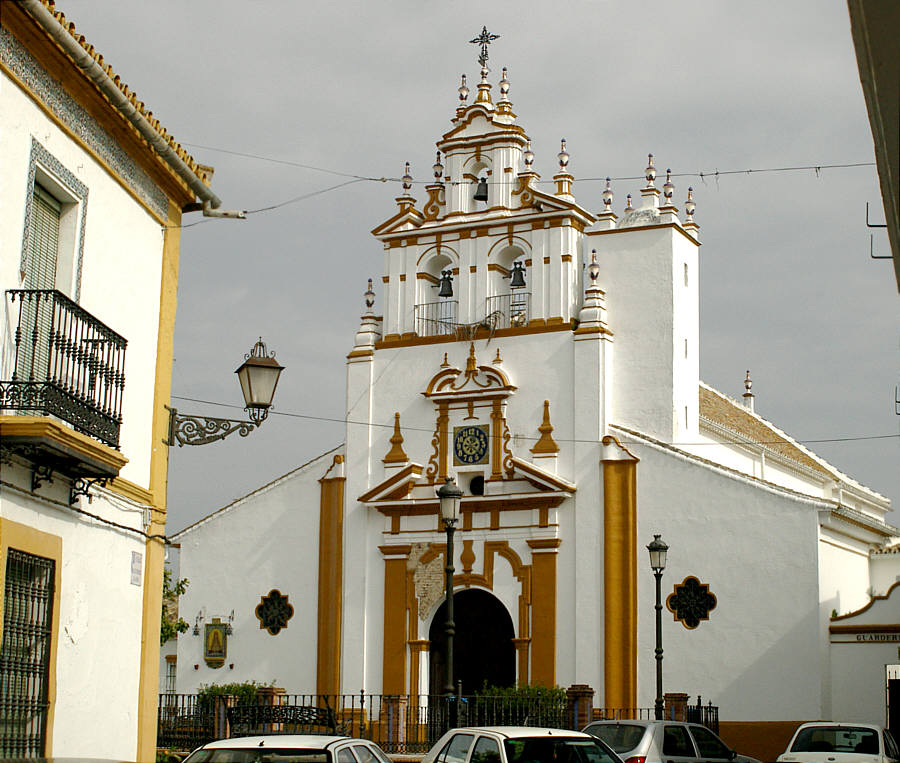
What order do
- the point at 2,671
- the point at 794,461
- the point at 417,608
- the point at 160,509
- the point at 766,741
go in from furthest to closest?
the point at 794,461
the point at 417,608
the point at 766,741
the point at 160,509
the point at 2,671

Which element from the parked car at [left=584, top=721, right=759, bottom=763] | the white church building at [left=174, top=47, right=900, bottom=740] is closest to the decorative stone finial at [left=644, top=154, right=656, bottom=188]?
the white church building at [left=174, top=47, right=900, bottom=740]

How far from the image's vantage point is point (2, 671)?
1145 cm

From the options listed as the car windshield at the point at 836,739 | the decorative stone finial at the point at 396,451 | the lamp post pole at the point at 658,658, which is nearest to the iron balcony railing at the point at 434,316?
the decorative stone finial at the point at 396,451

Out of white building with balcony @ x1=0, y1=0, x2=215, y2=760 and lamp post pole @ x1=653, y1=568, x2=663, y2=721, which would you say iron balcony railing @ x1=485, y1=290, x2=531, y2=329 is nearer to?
lamp post pole @ x1=653, y1=568, x2=663, y2=721

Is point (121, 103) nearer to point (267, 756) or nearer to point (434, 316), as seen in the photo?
point (267, 756)

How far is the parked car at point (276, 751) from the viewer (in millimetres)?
10422

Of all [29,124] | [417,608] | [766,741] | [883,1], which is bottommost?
[766,741]

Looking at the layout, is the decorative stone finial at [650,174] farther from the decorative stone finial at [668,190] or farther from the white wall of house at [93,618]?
the white wall of house at [93,618]

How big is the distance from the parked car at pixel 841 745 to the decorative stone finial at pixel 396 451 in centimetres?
1504

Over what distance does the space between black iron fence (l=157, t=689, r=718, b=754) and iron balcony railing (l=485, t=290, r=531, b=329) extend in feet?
26.9

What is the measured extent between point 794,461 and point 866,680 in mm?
10949

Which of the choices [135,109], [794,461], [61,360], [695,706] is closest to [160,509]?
[61,360]

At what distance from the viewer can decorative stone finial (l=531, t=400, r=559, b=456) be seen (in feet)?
97.3

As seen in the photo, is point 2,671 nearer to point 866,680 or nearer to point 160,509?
point 160,509
